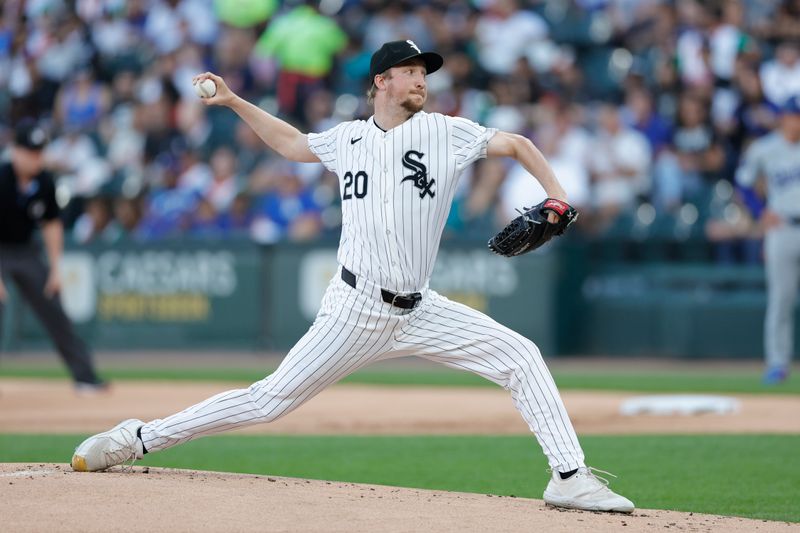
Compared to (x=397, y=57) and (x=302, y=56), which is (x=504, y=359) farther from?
(x=302, y=56)

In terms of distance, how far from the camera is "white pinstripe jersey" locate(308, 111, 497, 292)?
555 centimetres

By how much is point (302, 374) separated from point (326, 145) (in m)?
1.06

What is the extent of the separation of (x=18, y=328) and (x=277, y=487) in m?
12.5

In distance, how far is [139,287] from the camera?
56.5ft

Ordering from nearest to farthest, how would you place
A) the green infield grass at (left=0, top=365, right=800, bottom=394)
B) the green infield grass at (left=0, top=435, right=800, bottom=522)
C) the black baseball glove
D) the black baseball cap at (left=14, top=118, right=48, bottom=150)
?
the black baseball glove
the green infield grass at (left=0, top=435, right=800, bottom=522)
the black baseball cap at (left=14, top=118, right=48, bottom=150)
the green infield grass at (left=0, top=365, right=800, bottom=394)

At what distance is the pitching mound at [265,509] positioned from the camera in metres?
4.85

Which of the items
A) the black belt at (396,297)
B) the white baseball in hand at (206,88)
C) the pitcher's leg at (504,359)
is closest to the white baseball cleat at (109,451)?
the black belt at (396,297)

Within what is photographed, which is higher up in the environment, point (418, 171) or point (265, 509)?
point (418, 171)

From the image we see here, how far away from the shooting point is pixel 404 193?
5.55 meters

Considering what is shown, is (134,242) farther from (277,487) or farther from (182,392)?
(277,487)

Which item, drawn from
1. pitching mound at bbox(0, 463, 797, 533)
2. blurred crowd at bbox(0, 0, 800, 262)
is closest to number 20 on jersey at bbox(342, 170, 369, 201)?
pitching mound at bbox(0, 463, 797, 533)

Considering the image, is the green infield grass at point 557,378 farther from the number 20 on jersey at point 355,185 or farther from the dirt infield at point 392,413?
the number 20 on jersey at point 355,185

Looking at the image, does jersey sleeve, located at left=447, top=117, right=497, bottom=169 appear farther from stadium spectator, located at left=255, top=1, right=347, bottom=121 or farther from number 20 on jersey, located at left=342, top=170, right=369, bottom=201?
stadium spectator, located at left=255, top=1, right=347, bottom=121

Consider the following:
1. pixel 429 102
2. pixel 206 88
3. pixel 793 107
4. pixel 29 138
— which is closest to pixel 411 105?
pixel 206 88
